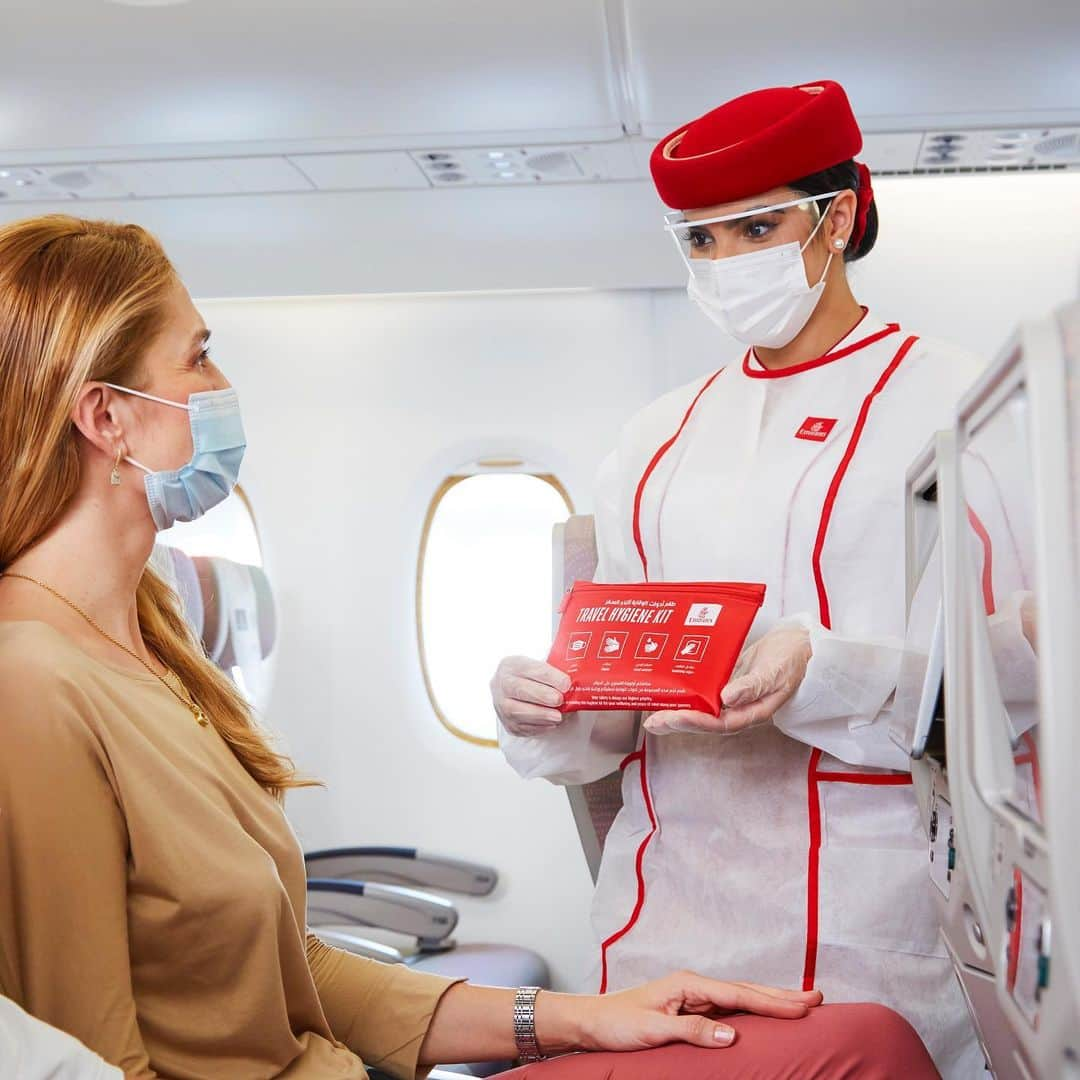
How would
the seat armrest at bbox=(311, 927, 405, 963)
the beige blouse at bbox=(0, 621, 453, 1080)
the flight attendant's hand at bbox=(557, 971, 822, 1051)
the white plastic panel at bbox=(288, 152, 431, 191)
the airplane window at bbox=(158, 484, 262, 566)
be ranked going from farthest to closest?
the airplane window at bbox=(158, 484, 262, 566) < the seat armrest at bbox=(311, 927, 405, 963) < the white plastic panel at bbox=(288, 152, 431, 191) < the flight attendant's hand at bbox=(557, 971, 822, 1051) < the beige blouse at bbox=(0, 621, 453, 1080)

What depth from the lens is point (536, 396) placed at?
4980mm

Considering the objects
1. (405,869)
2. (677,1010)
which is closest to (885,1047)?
(677,1010)

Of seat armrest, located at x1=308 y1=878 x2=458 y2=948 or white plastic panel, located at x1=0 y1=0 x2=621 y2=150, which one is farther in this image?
seat armrest, located at x1=308 y1=878 x2=458 y2=948

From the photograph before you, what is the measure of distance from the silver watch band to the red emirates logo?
94 cm

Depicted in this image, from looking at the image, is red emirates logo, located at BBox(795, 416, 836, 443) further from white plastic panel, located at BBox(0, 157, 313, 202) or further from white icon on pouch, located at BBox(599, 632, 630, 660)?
white plastic panel, located at BBox(0, 157, 313, 202)

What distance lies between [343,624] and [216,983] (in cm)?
344

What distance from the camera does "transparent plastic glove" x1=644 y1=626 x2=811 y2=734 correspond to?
1986 mm

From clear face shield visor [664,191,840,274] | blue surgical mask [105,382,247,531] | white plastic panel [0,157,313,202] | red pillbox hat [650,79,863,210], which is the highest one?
white plastic panel [0,157,313,202]

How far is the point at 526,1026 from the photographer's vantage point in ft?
6.59

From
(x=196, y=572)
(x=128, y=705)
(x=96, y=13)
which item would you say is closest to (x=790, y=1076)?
(x=128, y=705)

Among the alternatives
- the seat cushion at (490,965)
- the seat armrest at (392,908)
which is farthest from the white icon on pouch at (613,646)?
the seat armrest at (392,908)

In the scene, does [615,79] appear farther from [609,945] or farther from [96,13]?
[609,945]

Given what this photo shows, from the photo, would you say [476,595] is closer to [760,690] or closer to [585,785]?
[585,785]

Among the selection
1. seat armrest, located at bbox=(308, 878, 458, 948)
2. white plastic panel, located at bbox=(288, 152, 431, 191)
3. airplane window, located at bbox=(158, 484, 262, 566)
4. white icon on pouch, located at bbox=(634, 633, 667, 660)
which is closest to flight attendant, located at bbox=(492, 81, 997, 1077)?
white icon on pouch, located at bbox=(634, 633, 667, 660)
